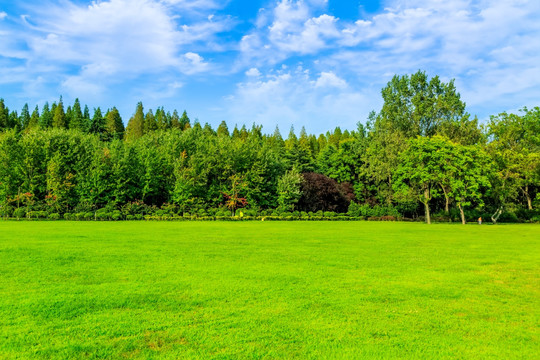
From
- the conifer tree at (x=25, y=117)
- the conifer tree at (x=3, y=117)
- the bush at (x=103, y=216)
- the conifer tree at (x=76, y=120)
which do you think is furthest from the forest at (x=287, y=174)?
the conifer tree at (x=25, y=117)

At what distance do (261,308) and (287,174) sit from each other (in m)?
44.8

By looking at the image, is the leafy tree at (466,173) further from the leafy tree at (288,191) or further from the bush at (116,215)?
the bush at (116,215)

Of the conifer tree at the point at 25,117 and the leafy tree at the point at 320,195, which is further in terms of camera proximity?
the conifer tree at the point at 25,117

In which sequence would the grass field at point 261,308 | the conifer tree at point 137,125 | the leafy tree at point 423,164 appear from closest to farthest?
the grass field at point 261,308
the leafy tree at point 423,164
the conifer tree at point 137,125

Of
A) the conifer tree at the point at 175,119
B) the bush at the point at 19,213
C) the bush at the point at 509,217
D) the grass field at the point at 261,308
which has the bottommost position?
the bush at the point at 509,217

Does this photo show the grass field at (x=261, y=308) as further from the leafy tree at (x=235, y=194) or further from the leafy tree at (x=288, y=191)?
the leafy tree at (x=288, y=191)

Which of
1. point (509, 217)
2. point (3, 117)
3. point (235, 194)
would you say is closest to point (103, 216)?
point (235, 194)

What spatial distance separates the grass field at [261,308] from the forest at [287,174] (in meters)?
30.9

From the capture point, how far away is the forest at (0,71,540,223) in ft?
128

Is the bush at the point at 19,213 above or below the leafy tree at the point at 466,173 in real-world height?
below

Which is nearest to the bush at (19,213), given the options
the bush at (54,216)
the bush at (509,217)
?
the bush at (54,216)

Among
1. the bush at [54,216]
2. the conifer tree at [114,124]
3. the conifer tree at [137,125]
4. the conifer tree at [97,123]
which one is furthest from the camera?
the conifer tree at [137,125]

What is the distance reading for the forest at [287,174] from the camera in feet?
128

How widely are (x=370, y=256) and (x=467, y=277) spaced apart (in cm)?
349
